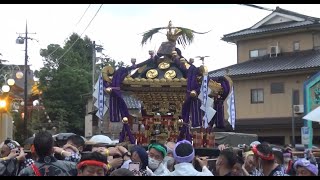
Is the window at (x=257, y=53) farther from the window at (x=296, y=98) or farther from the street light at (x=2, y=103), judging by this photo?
the street light at (x=2, y=103)

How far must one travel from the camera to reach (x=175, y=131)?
12.7 metres

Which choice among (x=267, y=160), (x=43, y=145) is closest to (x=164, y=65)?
(x=267, y=160)

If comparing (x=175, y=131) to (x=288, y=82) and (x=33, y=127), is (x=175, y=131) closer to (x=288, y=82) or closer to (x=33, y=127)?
(x=288, y=82)

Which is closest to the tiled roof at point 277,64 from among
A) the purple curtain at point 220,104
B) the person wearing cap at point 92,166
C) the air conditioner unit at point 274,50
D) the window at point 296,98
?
the air conditioner unit at point 274,50

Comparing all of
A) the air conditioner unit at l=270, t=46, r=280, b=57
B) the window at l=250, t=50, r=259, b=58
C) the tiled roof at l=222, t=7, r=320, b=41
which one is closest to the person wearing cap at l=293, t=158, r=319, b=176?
the tiled roof at l=222, t=7, r=320, b=41

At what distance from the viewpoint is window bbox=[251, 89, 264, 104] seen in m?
31.3

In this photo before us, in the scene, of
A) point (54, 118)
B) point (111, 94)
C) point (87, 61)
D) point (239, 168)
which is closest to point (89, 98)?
point (54, 118)

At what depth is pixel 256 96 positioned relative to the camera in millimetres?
31562

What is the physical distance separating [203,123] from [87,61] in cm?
4297

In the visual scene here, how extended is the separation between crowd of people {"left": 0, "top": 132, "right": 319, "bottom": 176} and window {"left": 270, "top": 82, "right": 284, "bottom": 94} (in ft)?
78.1

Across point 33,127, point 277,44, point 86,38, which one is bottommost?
point 33,127

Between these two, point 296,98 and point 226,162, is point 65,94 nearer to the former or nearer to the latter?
point 296,98

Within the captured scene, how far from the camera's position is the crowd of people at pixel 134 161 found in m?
4.78

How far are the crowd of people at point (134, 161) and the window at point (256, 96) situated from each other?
24546 mm
